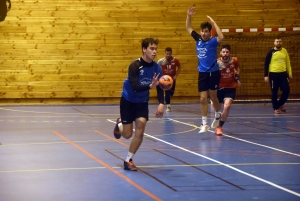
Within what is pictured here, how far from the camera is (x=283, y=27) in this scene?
77.9ft

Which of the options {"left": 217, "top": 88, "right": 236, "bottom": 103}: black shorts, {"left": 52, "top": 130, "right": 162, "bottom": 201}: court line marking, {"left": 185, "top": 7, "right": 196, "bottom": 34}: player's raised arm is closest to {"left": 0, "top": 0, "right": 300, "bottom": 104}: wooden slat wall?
{"left": 217, "top": 88, "right": 236, "bottom": 103}: black shorts

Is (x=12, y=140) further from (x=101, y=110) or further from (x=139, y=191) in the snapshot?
(x=101, y=110)

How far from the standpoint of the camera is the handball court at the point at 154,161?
7.53 meters

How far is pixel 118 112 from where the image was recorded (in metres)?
19.4

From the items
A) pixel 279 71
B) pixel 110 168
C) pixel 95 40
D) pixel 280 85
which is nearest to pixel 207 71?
pixel 110 168

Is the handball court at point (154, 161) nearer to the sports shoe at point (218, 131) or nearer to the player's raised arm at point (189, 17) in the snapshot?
the sports shoe at point (218, 131)

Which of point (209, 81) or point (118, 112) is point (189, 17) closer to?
point (209, 81)

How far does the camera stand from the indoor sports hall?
26.4ft

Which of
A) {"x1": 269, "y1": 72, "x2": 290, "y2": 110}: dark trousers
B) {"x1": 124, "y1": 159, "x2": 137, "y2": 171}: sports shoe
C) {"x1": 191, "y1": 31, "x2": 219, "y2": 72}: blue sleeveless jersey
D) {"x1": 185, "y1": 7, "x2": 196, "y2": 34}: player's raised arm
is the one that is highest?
{"x1": 185, "y1": 7, "x2": 196, "y2": 34}: player's raised arm

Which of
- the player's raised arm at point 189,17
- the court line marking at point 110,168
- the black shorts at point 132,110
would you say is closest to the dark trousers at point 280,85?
the player's raised arm at point 189,17

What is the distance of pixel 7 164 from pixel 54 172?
1.10m

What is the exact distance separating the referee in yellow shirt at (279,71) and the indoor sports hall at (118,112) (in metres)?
0.22

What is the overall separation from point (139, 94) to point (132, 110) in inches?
10.2

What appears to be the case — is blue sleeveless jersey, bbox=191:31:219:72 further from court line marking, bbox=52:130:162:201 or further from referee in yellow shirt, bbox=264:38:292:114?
referee in yellow shirt, bbox=264:38:292:114
